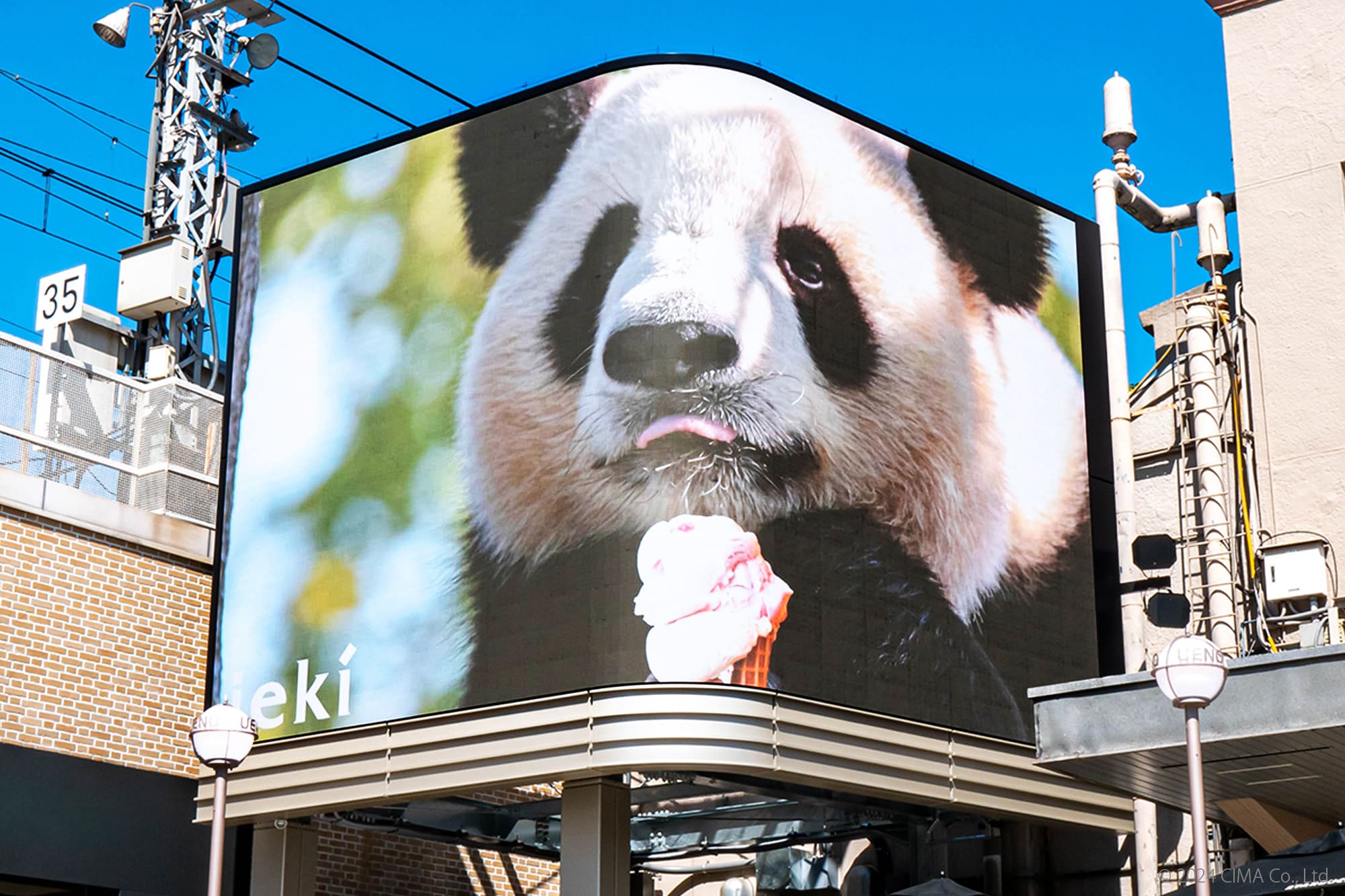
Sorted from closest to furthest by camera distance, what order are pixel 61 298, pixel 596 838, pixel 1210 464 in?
1. pixel 596 838
2. pixel 1210 464
3. pixel 61 298

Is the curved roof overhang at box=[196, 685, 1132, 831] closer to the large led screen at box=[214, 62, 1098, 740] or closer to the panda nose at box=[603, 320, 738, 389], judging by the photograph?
the large led screen at box=[214, 62, 1098, 740]

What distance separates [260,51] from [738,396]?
Result: 13.3 m

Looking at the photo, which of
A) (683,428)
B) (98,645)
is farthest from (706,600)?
(98,645)

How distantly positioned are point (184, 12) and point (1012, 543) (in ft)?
49.5

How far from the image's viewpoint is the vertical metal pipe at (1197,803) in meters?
12.7

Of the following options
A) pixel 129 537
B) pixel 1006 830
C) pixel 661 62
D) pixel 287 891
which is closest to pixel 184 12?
pixel 129 537

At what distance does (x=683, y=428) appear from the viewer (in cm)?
1795

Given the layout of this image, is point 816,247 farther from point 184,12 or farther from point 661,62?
point 184,12

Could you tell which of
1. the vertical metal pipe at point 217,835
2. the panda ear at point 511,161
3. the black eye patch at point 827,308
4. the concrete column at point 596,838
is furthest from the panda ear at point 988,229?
the vertical metal pipe at point 217,835

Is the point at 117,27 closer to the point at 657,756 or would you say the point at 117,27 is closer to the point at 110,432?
the point at 110,432

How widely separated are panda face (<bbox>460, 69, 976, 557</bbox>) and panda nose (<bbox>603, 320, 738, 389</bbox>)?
18 mm

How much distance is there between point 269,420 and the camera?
2081cm

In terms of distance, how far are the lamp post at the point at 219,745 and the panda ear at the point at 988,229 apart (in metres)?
9.82

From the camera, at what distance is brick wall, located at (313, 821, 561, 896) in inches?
895
